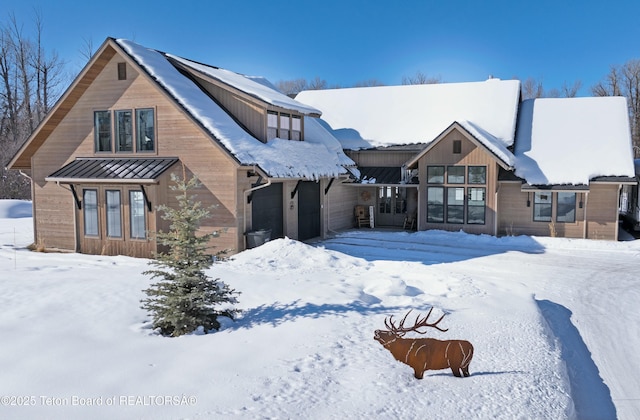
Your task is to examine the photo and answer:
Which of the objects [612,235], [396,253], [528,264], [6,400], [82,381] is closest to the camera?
[6,400]

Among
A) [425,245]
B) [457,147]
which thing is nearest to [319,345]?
[425,245]

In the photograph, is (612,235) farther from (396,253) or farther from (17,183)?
(17,183)

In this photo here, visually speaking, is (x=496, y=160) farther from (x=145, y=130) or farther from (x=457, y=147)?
(x=145, y=130)

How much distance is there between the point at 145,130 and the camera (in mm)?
18094

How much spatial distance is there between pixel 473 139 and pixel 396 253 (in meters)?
6.61

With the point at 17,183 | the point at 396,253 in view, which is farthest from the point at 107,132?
the point at 17,183

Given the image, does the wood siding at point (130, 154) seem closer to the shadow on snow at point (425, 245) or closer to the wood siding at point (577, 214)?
the shadow on snow at point (425, 245)

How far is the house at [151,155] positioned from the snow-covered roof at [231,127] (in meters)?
0.05

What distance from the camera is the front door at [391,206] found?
84.1 feet

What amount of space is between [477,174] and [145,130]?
13.0 m

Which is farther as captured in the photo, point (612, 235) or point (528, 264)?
point (612, 235)

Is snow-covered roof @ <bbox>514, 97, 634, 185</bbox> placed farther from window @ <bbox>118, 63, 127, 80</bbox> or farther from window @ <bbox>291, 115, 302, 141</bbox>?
window @ <bbox>118, 63, 127, 80</bbox>

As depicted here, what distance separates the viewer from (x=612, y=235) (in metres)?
21.0

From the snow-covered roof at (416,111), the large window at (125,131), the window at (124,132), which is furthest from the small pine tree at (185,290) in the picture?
the snow-covered roof at (416,111)
